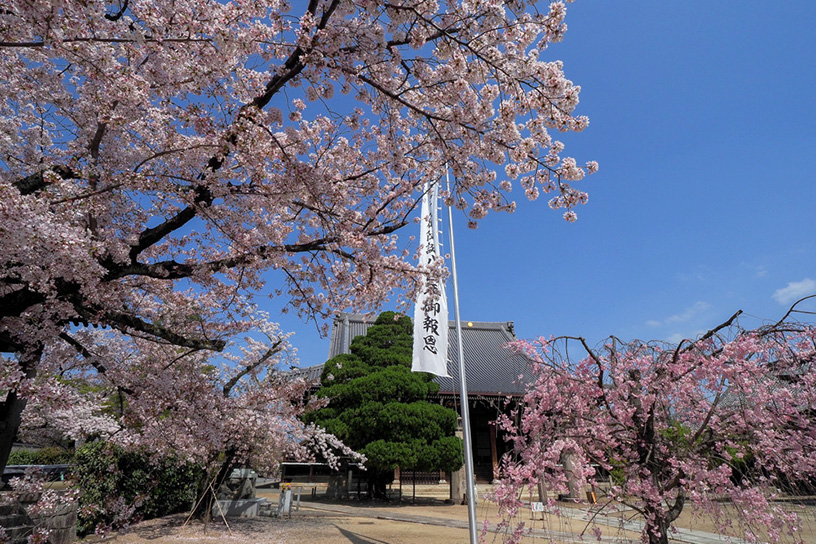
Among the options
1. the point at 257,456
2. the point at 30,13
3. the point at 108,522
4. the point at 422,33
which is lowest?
the point at 108,522

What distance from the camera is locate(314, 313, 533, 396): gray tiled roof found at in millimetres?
18359

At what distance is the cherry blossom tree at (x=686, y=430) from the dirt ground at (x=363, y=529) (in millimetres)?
2261

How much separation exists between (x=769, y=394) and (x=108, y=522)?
10618 millimetres

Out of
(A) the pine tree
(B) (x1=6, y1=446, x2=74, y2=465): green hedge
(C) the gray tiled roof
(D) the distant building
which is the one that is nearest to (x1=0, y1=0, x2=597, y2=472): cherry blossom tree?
(A) the pine tree

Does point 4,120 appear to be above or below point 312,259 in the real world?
above

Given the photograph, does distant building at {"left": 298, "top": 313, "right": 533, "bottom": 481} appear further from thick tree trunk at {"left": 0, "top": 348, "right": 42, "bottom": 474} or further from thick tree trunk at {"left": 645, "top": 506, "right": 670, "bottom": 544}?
thick tree trunk at {"left": 645, "top": 506, "right": 670, "bottom": 544}

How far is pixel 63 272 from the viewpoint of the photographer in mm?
3631

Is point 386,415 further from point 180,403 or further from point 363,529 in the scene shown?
point 180,403

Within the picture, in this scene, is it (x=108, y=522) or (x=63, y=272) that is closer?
(x=63, y=272)

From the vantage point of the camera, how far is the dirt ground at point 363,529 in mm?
7535

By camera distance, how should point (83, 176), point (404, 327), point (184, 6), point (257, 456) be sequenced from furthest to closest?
point (404, 327) → point (257, 456) → point (83, 176) → point (184, 6)

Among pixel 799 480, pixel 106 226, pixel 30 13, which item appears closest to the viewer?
pixel 30 13

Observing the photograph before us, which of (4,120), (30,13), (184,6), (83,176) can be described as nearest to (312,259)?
(83,176)

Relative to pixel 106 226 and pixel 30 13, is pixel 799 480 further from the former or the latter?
pixel 106 226
